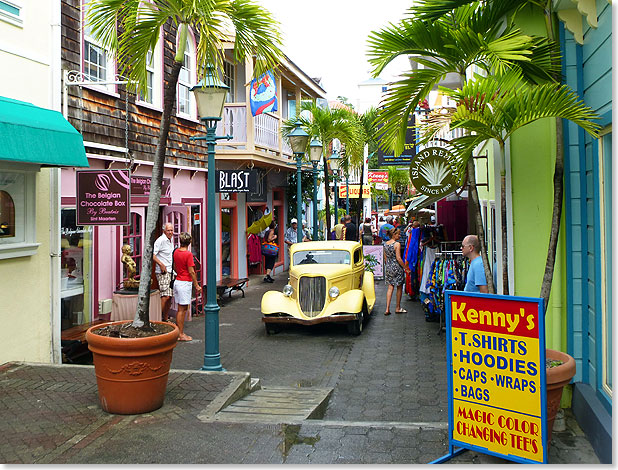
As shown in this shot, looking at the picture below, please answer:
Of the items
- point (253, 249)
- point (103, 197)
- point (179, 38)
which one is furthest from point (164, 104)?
point (253, 249)

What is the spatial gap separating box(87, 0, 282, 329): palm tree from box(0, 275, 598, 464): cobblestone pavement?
110 centimetres

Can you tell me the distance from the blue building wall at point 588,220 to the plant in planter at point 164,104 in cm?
317

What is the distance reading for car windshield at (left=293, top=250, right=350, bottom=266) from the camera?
1173 cm

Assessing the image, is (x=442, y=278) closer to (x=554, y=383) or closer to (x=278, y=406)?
(x=278, y=406)

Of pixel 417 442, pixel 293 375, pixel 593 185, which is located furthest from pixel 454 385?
pixel 293 375

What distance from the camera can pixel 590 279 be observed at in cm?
561

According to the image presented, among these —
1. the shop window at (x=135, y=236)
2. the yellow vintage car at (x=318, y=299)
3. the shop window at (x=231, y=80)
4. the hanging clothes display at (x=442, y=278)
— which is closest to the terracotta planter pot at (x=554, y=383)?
the hanging clothes display at (x=442, y=278)

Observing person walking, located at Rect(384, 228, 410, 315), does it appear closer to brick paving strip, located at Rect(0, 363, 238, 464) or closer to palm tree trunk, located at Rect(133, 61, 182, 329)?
brick paving strip, located at Rect(0, 363, 238, 464)

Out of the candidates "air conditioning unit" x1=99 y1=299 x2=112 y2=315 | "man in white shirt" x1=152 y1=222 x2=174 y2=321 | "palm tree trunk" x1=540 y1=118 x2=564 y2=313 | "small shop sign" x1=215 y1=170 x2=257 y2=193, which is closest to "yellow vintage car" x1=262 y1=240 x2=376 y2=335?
"man in white shirt" x1=152 y1=222 x2=174 y2=321

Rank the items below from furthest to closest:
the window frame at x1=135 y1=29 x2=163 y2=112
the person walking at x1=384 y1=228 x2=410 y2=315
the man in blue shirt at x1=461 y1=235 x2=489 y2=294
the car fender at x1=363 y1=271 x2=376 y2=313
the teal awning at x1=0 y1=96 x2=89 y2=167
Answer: the person walking at x1=384 y1=228 x2=410 y2=315
the window frame at x1=135 y1=29 x2=163 y2=112
the car fender at x1=363 y1=271 x2=376 y2=313
the man in blue shirt at x1=461 y1=235 x2=489 y2=294
the teal awning at x1=0 y1=96 x2=89 y2=167

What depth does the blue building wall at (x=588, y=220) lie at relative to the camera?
16.4 ft

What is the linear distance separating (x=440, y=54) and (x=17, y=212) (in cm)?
549

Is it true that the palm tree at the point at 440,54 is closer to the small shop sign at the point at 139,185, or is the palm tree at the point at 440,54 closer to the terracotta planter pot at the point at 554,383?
the terracotta planter pot at the point at 554,383

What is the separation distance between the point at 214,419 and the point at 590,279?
3.67m
